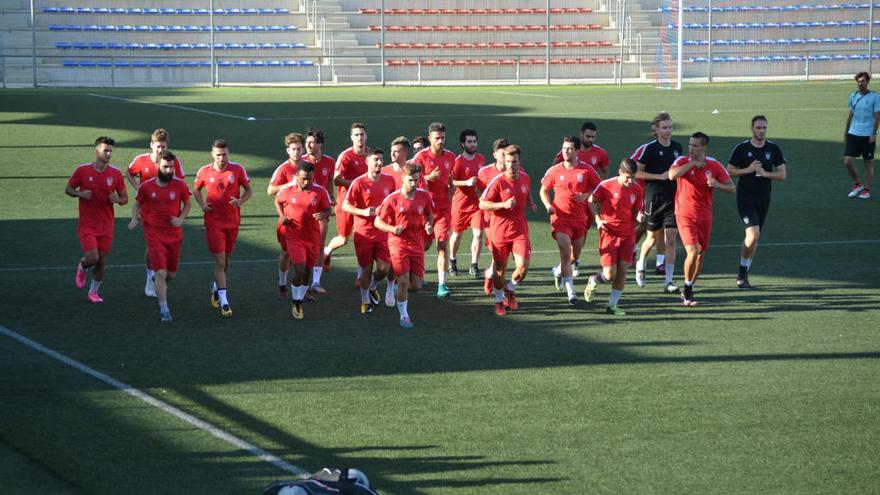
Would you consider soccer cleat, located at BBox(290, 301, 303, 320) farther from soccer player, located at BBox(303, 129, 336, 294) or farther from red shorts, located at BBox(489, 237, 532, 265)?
red shorts, located at BBox(489, 237, 532, 265)

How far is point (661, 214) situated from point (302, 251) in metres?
4.82

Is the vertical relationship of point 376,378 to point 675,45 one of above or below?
below

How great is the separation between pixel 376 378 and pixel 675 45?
43.8 metres

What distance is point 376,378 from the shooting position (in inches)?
432

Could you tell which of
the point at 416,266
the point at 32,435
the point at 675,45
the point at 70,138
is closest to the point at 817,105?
the point at 675,45

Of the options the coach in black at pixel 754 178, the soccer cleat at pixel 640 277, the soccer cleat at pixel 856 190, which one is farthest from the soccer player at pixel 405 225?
the soccer cleat at pixel 856 190

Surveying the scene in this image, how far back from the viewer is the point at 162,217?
13.4 metres

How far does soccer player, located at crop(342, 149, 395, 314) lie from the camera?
13820mm

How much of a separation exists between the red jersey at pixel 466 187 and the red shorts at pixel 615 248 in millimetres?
2250

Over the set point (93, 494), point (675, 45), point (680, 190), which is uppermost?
point (675, 45)

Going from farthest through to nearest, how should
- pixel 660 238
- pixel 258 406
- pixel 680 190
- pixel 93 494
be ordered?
pixel 660 238 → pixel 680 190 → pixel 258 406 → pixel 93 494

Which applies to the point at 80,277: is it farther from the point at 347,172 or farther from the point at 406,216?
the point at 406,216

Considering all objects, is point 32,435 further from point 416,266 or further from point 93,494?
point 416,266

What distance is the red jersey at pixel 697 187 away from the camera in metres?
14.6
